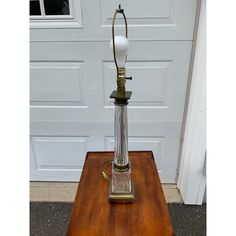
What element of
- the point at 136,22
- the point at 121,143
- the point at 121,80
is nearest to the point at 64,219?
the point at 121,143

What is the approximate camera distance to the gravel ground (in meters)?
1.29

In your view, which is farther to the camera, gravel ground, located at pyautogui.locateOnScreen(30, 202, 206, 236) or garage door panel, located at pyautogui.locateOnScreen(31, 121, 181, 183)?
garage door panel, located at pyautogui.locateOnScreen(31, 121, 181, 183)

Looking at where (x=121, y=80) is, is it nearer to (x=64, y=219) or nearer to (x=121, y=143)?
(x=121, y=143)

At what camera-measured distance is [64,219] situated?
4.49ft

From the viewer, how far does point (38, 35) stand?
1.25m

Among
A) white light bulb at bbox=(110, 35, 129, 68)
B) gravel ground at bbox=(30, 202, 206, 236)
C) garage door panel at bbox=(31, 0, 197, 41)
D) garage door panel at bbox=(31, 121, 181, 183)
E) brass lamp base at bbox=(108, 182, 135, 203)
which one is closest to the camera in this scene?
white light bulb at bbox=(110, 35, 129, 68)

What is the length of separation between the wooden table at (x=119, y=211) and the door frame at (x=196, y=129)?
0.45 meters

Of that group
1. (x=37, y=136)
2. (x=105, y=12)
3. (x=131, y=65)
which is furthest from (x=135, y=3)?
(x=37, y=136)

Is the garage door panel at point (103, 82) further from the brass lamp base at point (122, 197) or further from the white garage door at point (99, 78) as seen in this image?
the brass lamp base at point (122, 197)

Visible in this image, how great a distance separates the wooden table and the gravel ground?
554mm

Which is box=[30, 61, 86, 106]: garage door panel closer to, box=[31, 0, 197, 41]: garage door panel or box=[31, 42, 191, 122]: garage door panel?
box=[31, 42, 191, 122]: garage door panel

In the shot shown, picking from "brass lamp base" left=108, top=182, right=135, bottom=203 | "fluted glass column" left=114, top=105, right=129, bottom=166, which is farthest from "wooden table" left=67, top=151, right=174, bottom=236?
"fluted glass column" left=114, top=105, right=129, bottom=166
